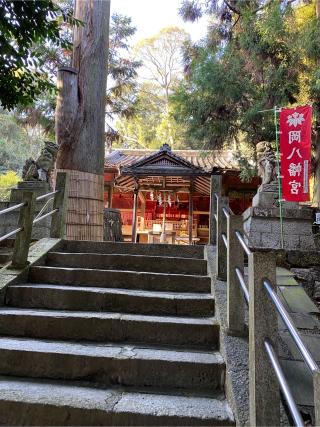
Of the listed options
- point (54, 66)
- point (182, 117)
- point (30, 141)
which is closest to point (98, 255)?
point (182, 117)

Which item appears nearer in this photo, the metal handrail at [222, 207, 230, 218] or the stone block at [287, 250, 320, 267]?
the metal handrail at [222, 207, 230, 218]

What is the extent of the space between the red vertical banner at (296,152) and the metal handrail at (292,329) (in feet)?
14.0

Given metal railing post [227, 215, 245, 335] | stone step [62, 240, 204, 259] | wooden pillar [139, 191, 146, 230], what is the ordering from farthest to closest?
wooden pillar [139, 191, 146, 230] < stone step [62, 240, 204, 259] < metal railing post [227, 215, 245, 335]

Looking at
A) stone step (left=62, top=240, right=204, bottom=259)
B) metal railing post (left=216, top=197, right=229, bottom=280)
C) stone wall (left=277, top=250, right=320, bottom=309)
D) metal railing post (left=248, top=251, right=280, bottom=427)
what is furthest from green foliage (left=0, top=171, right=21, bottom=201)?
metal railing post (left=248, top=251, right=280, bottom=427)

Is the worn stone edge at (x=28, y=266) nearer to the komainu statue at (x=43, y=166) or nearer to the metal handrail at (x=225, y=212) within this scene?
the komainu statue at (x=43, y=166)

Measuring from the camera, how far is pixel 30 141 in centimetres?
2798

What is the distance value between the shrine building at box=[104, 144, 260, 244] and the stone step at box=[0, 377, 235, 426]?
8.62 m

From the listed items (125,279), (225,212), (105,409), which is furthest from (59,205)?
(105,409)

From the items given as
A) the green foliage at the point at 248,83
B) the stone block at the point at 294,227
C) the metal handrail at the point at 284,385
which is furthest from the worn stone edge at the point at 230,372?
the green foliage at the point at 248,83

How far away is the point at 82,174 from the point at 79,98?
1401 millimetres

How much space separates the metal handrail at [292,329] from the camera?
4.17 ft

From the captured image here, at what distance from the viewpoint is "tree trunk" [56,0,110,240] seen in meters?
5.68

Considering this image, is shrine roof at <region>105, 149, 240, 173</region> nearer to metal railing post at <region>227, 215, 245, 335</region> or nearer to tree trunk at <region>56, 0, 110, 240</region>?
tree trunk at <region>56, 0, 110, 240</region>

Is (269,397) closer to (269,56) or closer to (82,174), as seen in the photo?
(82,174)
